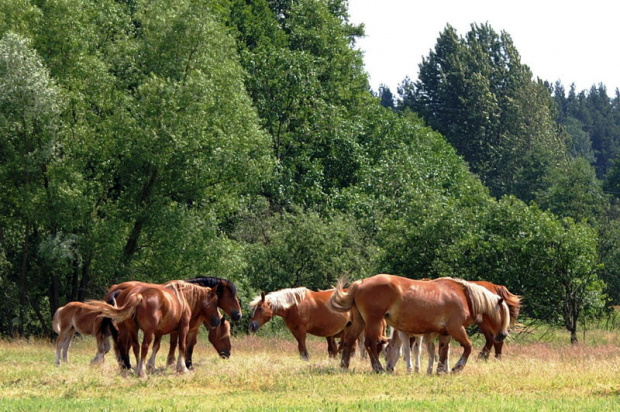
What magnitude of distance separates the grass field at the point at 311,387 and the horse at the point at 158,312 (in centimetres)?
62

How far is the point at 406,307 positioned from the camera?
18094 millimetres

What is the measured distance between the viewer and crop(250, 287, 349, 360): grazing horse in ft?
74.4

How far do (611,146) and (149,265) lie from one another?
158542 millimetres

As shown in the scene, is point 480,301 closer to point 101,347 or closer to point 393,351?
point 393,351

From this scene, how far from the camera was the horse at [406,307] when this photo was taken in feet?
59.6

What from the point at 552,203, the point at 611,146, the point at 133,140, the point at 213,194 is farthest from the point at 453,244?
the point at 611,146

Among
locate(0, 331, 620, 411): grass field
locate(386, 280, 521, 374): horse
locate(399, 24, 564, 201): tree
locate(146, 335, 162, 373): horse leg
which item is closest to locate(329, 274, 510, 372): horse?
locate(386, 280, 521, 374): horse

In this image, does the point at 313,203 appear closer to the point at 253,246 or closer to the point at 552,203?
the point at 253,246

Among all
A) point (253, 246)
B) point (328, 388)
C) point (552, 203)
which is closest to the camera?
point (328, 388)

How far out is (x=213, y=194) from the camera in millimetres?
36031


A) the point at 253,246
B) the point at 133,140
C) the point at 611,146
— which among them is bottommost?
the point at 253,246

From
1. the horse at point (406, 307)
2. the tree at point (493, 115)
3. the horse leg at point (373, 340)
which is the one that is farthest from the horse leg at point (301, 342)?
the tree at point (493, 115)

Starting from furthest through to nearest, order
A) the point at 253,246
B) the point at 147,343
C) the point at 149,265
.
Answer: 1. the point at 253,246
2. the point at 149,265
3. the point at 147,343

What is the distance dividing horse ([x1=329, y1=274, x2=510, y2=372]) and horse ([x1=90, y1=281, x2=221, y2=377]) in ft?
10.7
